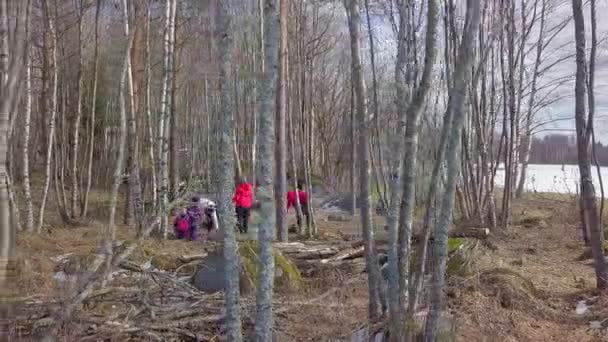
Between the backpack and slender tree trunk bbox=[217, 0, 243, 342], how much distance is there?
7928 millimetres

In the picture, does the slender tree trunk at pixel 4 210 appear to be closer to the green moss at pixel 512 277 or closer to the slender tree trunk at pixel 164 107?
the green moss at pixel 512 277

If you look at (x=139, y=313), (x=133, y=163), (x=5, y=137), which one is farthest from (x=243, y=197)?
(x=5, y=137)

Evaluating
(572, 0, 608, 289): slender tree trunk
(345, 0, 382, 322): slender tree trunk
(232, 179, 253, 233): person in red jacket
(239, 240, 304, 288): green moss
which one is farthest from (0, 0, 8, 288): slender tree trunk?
(232, 179, 253, 233): person in red jacket

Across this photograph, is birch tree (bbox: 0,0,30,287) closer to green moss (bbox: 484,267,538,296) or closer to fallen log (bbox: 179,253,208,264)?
fallen log (bbox: 179,253,208,264)

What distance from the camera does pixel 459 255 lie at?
7.99m

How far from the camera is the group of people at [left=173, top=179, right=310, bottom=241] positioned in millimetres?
11797

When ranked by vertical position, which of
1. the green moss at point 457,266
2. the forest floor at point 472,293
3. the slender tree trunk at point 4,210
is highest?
the slender tree trunk at point 4,210

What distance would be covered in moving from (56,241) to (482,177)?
9.72 meters

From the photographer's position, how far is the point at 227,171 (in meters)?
4.02

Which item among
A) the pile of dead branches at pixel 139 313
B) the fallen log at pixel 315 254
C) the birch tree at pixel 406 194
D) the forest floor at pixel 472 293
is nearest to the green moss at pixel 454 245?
the forest floor at pixel 472 293

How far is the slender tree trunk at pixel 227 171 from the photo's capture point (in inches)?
158

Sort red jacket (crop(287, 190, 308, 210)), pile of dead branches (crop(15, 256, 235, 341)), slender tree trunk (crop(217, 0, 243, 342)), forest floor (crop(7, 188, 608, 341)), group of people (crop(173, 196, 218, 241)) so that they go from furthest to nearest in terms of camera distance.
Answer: red jacket (crop(287, 190, 308, 210)) < group of people (crop(173, 196, 218, 241)) < forest floor (crop(7, 188, 608, 341)) < pile of dead branches (crop(15, 256, 235, 341)) < slender tree trunk (crop(217, 0, 243, 342))

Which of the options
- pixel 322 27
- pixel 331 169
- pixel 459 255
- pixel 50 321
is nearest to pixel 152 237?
pixel 459 255

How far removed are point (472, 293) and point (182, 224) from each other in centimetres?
684
